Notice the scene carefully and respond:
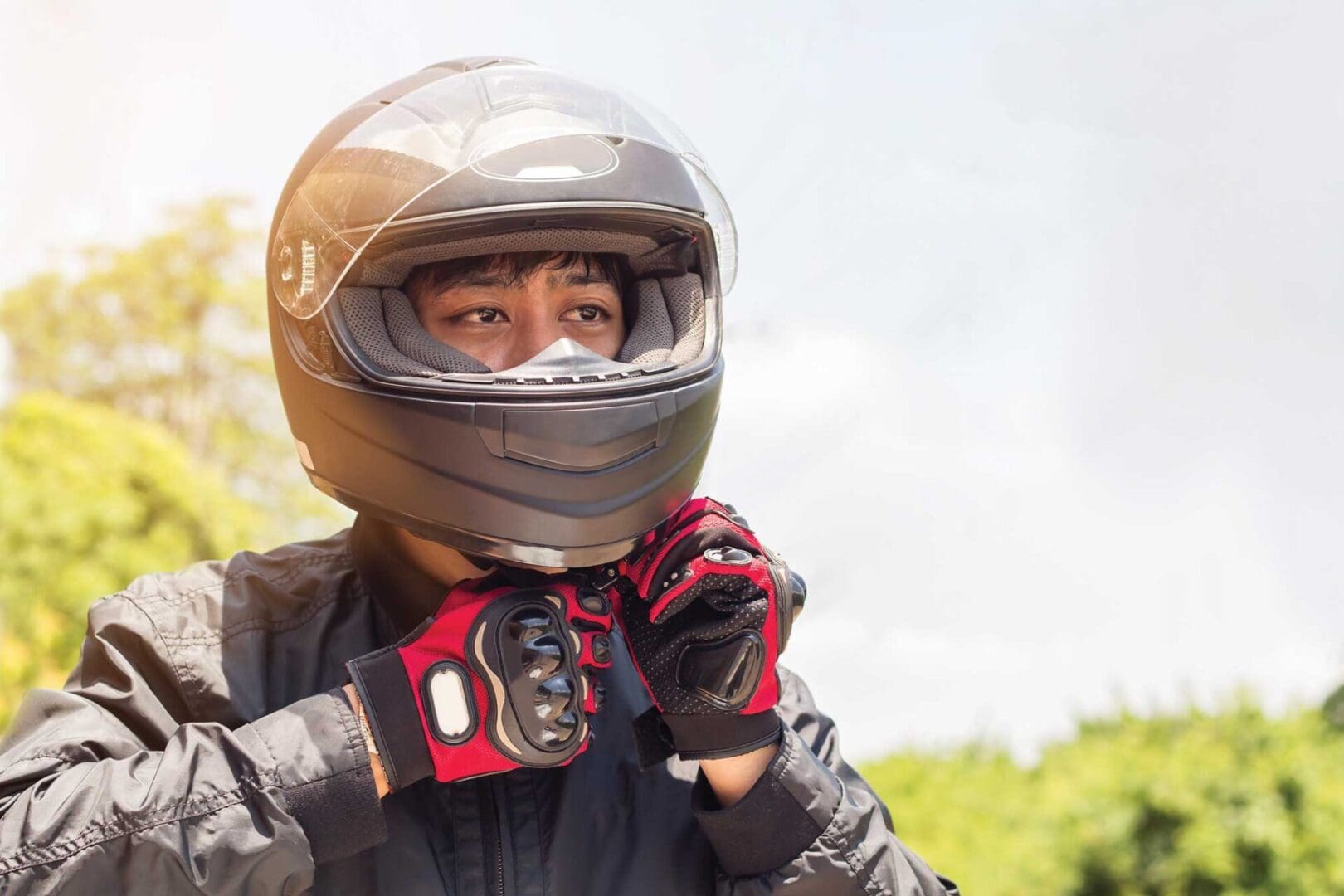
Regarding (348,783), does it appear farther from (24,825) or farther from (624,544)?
(624,544)

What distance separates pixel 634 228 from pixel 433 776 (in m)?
0.75

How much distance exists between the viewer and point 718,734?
1.47 meters

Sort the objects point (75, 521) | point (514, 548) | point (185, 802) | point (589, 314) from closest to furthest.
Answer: point (185, 802) → point (514, 548) → point (589, 314) → point (75, 521)

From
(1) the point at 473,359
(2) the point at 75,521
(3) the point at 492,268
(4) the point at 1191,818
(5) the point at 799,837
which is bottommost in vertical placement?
(4) the point at 1191,818

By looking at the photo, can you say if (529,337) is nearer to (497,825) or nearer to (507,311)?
(507,311)

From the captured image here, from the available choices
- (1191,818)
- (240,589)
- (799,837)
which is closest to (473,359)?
(240,589)

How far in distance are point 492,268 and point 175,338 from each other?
6.34 meters

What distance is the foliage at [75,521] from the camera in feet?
17.1

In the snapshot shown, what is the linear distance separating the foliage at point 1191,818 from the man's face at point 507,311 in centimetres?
257

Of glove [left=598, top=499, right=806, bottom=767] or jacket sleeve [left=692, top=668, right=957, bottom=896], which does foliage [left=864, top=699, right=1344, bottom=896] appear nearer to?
jacket sleeve [left=692, top=668, right=957, bottom=896]

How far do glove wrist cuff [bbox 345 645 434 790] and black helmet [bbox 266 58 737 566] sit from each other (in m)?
0.20

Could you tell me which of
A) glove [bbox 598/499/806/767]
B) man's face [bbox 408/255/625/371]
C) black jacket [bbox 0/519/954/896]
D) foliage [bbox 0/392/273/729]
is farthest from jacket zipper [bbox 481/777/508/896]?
foliage [bbox 0/392/273/729]

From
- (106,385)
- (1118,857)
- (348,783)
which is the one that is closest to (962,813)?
(1118,857)

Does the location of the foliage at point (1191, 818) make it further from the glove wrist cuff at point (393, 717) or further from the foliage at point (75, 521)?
the foliage at point (75, 521)
